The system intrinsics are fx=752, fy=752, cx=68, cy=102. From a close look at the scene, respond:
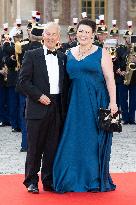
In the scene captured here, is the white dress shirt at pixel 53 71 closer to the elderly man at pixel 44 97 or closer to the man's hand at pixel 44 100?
the elderly man at pixel 44 97

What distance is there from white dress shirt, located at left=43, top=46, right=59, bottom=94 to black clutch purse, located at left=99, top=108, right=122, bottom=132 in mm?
539

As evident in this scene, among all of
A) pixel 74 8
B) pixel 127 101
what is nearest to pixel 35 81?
pixel 127 101

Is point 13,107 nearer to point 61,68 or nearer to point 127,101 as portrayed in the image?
point 127,101

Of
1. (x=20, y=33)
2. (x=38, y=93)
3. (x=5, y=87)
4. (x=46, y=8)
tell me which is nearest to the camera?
(x=38, y=93)

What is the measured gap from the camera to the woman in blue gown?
7871mm

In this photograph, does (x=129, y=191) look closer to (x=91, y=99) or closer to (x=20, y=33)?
(x=91, y=99)

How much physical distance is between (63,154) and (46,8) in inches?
917

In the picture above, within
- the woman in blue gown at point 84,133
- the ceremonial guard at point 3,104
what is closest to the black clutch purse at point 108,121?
the woman in blue gown at point 84,133

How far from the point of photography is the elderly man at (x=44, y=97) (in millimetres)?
7758

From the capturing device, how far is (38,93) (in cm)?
768

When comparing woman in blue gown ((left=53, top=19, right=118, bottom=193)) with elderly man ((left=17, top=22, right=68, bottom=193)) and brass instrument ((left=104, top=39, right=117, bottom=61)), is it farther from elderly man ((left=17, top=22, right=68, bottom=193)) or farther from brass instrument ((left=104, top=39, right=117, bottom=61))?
brass instrument ((left=104, top=39, right=117, bottom=61))

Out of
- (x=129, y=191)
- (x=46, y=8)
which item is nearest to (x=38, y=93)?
(x=129, y=191)

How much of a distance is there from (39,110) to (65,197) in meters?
0.94

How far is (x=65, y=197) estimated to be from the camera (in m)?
7.74
